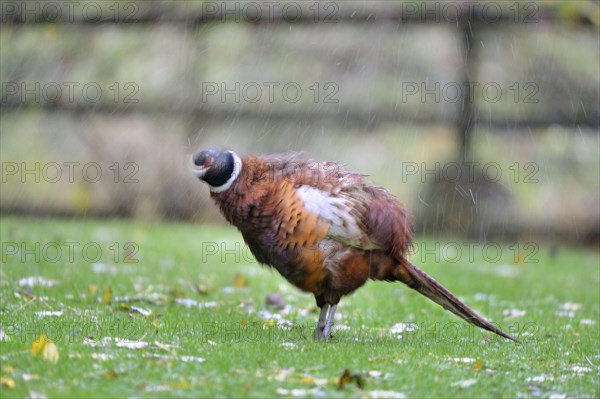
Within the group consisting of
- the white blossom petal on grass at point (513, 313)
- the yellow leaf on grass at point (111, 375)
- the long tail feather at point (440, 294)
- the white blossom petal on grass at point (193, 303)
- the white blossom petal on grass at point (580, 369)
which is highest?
the long tail feather at point (440, 294)

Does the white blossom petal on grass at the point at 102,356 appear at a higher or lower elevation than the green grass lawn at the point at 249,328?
lower

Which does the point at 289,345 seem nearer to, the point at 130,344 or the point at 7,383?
the point at 130,344

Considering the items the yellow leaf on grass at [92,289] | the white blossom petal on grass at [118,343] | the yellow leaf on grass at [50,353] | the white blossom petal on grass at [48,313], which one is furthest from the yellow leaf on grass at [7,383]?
the yellow leaf on grass at [92,289]

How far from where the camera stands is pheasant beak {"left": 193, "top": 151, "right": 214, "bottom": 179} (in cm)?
525

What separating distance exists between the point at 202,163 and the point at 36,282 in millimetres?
2359

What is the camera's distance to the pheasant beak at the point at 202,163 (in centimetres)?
525

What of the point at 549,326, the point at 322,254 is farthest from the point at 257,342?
the point at 549,326

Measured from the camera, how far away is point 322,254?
5211 mm

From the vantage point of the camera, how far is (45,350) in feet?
14.1

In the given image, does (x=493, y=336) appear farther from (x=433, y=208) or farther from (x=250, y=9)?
(x=250, y=9)

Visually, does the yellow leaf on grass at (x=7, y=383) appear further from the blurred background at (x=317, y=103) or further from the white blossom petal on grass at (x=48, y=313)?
the blurred background at (x=317, y=103)

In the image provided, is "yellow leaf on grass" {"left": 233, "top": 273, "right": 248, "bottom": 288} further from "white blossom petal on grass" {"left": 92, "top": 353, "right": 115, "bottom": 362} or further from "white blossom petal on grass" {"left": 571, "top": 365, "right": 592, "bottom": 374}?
"white blossom petal on grass" {"left": 571, "top": 365, "right": 592, "bottom": 374}

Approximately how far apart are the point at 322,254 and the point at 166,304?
1840mm

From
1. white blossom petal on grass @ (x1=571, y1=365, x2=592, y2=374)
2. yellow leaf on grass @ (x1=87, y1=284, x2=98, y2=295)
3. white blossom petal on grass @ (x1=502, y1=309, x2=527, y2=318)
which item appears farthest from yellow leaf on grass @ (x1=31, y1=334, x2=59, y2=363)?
white blossom petal on grass @ (x1=502, y1=309, x2=527, y2=318)
